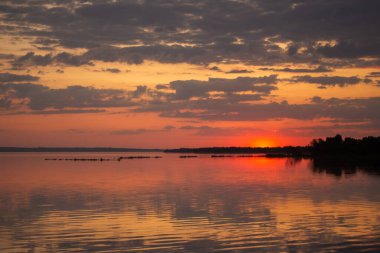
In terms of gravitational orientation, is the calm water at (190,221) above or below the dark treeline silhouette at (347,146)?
below

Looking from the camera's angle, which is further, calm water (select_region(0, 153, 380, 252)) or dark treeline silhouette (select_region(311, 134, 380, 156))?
dark treeline silhouette (select_region(311, 134, 380, 156))

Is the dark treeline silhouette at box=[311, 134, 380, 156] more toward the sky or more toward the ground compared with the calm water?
more toward the sky

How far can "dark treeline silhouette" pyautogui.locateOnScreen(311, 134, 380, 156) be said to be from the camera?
148625 millimetres

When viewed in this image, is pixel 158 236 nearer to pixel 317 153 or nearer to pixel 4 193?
pixel 4 193

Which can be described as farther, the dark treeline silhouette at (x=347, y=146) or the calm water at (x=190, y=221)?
the dark treeline silhouette at (x=347, y=146)

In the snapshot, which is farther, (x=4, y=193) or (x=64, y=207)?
(x=4, y=193)

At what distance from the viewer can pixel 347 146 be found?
163m

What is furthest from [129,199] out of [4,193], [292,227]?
[292,227]

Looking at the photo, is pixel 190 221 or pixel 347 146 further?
pixel 347 146

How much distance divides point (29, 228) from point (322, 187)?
36807mm

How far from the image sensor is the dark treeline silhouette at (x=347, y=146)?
488 ft

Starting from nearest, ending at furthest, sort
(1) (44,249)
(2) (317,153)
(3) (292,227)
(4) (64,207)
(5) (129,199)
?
(1) (44,249) → (3) (292,227) → (4) (64,207) → (5) (129,199) → (2) (317,153)

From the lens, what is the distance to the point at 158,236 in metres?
26.2

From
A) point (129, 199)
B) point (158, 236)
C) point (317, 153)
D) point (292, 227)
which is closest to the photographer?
point (158, 236)
